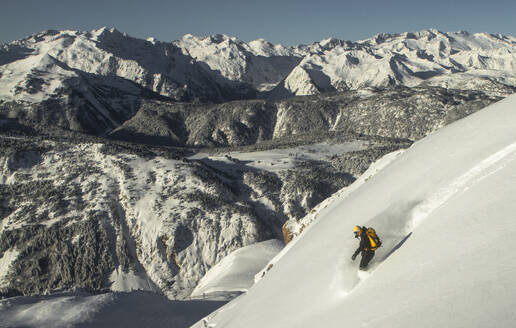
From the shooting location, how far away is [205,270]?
8131cm

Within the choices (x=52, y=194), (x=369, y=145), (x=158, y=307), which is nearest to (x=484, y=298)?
(x=158, y=307)

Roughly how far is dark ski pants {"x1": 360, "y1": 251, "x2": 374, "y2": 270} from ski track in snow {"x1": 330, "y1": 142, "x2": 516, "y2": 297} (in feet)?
0.75

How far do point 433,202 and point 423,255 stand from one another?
421cm

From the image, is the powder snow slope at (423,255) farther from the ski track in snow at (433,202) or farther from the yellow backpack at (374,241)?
the yellow backpack at (374,241)

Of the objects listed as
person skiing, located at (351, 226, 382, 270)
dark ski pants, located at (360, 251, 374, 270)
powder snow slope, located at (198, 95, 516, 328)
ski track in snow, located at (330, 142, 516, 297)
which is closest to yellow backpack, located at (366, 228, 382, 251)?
person skiing, located at (351, 226, 382, 270)

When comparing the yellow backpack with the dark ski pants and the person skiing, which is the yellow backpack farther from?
the dark ski pants

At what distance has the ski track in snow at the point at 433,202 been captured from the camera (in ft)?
46.6

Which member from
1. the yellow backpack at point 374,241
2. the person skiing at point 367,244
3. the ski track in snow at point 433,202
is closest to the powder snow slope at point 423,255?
the ski track in snow at point 433,202

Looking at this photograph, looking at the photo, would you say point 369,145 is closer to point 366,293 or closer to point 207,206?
point 207,206

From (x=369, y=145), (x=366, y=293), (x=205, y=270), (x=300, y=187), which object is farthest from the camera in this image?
(x=369, y=145)

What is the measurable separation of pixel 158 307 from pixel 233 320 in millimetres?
19135

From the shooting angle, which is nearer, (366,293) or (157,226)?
(366,293)

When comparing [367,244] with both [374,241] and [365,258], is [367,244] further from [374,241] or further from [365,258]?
[365,258]

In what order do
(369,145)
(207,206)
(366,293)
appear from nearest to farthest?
(366,293), (207,206), (369,145)
